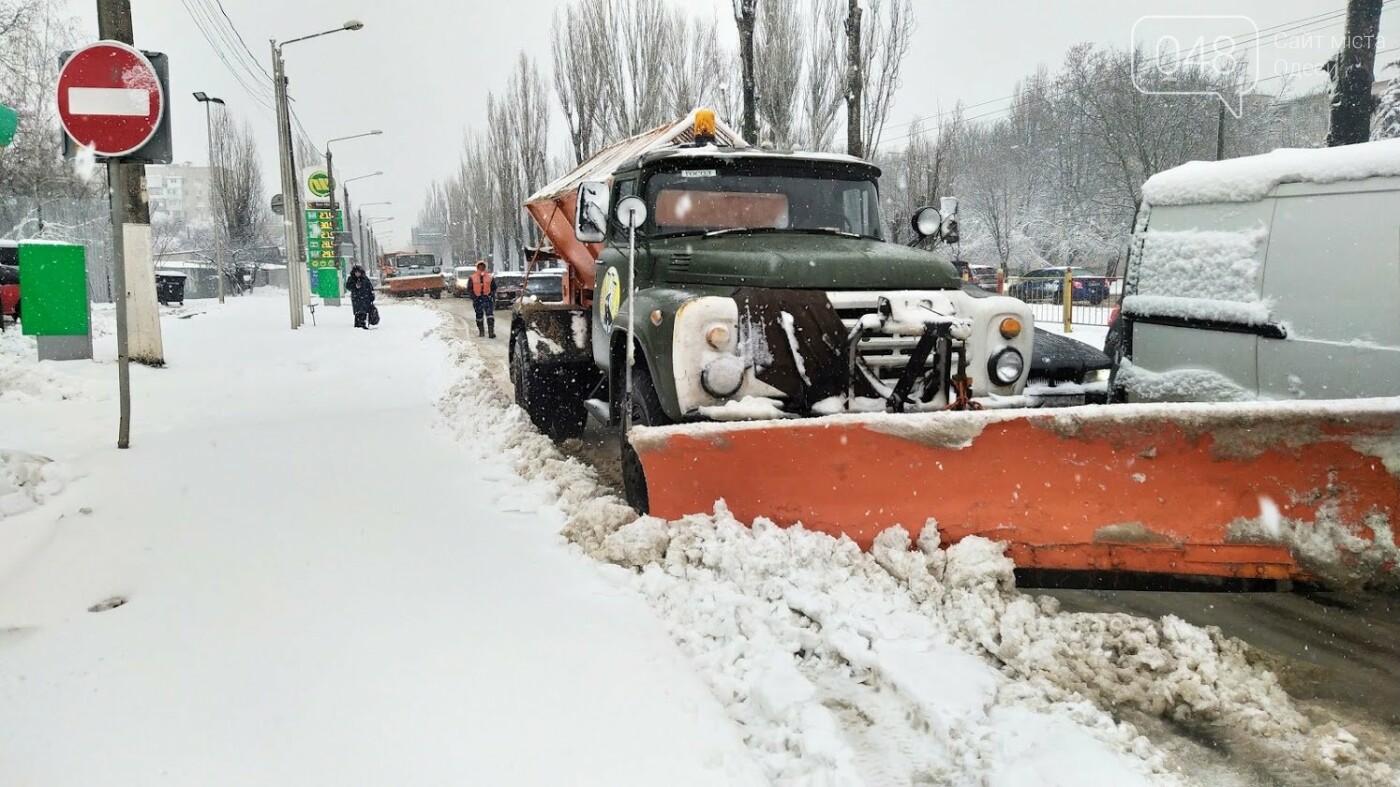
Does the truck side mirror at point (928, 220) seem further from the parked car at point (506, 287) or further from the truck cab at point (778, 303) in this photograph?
the parked car at point (506, 287)

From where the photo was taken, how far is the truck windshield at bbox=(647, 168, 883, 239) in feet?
17.2

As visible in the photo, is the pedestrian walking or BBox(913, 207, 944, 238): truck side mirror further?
the pedestrian walking

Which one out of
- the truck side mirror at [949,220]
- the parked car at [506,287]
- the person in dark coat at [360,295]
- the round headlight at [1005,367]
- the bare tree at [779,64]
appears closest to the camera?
the round headlight at [1005,367]

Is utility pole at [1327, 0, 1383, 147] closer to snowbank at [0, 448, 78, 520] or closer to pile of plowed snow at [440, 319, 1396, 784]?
pile of plowed snow at [440, 319, 1396, 784]

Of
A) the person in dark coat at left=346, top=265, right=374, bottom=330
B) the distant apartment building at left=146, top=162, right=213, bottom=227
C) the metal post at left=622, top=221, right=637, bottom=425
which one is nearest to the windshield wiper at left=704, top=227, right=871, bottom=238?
the metal post at left=622, top=221, right=637, bottom=425

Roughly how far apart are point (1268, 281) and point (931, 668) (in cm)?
340

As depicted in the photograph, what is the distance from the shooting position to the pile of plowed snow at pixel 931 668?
2.47 meters

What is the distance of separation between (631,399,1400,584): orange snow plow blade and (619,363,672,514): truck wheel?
69 cm

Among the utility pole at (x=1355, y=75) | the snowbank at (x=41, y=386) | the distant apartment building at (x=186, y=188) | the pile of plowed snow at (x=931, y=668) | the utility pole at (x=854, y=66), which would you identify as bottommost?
the pile of plowed snow at (x=931, y=668)

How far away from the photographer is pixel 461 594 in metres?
3.47

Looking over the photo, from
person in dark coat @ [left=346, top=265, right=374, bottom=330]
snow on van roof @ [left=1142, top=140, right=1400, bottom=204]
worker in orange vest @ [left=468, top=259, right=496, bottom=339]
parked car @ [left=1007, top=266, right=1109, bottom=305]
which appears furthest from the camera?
person in dark coat @ [left=346, top=265, right=374, bottom=330]

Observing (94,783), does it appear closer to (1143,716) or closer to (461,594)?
(461,594)

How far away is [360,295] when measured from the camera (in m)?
19.6

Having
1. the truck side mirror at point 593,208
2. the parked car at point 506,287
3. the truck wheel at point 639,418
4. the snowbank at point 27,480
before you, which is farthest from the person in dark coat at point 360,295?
the truck wheel at point 639,418
